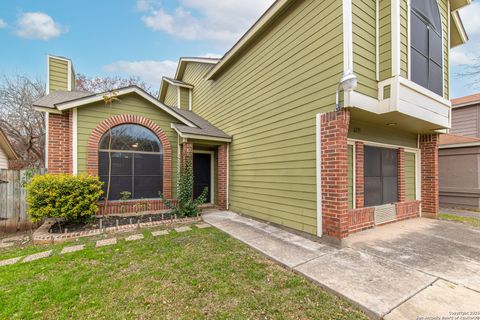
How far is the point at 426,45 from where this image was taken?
5023 millimetres

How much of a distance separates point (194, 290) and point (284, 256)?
1603 mm

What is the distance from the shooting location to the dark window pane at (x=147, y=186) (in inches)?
261

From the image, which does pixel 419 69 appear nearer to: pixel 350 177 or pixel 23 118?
pixel 350 177

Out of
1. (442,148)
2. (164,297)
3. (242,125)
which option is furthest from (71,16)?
(442,148)

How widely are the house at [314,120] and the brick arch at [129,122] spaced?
33mm

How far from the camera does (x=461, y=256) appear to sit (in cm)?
346

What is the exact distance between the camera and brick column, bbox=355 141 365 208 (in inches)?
185

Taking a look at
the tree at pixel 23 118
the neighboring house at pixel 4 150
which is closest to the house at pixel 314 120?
the neighboring house at pixel 4 150

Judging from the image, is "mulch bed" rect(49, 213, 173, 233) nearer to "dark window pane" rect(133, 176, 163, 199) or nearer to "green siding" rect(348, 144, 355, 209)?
"dark window pane" rect(133, 176, 163, 199)

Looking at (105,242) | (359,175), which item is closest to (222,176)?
(105,242)

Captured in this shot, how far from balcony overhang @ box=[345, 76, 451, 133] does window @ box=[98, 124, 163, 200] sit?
597cm

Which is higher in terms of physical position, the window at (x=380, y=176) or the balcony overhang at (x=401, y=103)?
the balcony overhang at (x=401, y=103)

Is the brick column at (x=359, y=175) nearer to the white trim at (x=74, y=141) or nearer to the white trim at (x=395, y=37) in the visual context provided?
the white trim at (x=395, y=37)

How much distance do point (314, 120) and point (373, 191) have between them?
250cm
